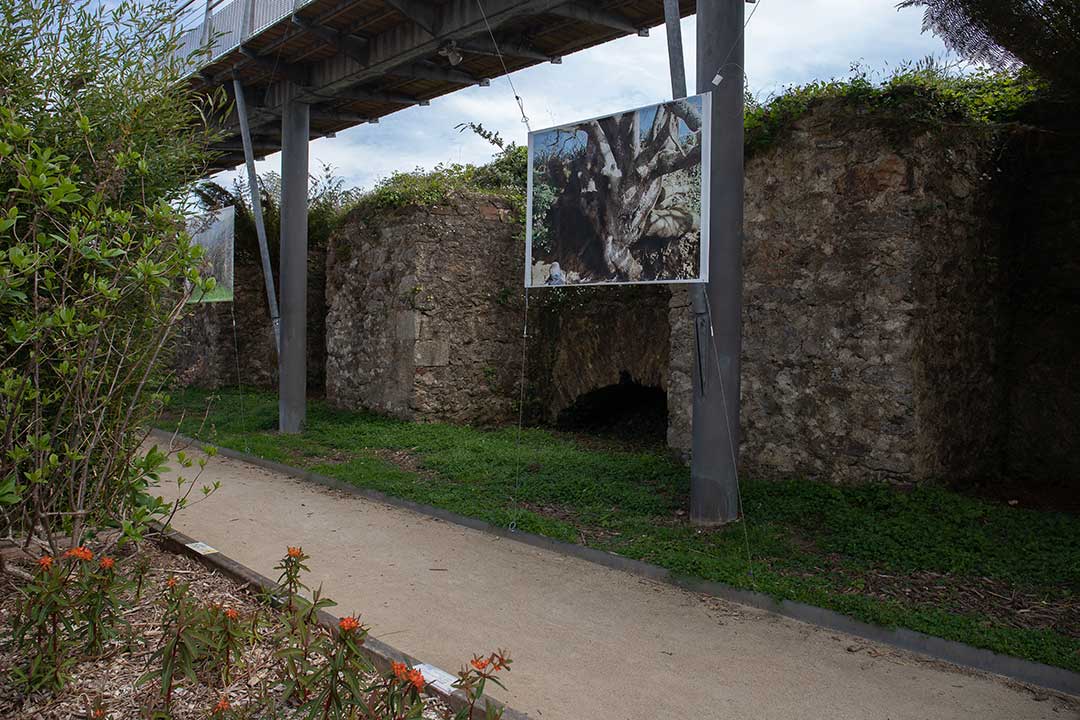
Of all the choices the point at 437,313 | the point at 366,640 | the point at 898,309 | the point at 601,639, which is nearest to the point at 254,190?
the point at 437,313

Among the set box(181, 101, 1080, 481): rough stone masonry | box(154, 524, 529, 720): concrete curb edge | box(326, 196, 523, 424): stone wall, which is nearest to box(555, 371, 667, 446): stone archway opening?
box(326, 196, 523, 424): stone wall

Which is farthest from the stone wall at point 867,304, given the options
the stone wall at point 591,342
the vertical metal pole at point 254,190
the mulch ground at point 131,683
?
the vertical metal pole at point 254,190

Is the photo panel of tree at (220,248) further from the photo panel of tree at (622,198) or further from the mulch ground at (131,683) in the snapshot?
the mulch ground at (131,683)

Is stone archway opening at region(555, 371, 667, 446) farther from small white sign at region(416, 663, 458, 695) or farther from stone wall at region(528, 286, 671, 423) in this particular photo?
small white sign at region(416, 663, 458, 695)

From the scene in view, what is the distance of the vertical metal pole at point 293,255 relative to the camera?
10438mm

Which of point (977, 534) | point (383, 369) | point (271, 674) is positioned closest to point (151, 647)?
point (271, 674)

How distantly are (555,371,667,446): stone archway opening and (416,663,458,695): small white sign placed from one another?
6.73 metres

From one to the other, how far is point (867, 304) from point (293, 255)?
7136mm

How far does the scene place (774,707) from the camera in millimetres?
3252

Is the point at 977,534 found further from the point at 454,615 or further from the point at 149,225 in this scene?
the point at 149,225

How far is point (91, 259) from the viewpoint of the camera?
344cm

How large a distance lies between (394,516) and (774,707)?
3734 mm

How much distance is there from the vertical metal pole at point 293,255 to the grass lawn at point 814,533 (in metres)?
2.28

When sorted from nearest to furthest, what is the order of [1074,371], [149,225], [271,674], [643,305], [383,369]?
[271,674], [149,225], [1074,371], [643,305], [383,369]
